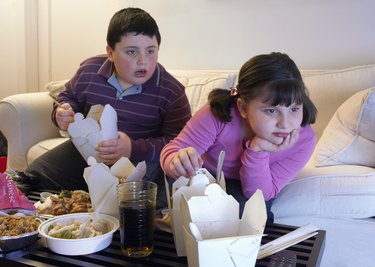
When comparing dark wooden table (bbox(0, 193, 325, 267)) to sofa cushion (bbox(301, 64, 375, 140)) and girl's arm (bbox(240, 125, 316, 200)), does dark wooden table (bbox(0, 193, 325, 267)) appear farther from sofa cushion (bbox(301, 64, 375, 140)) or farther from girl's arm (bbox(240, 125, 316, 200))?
sofa cushion (bbox(301, 64, 375, 140))

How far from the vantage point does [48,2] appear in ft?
9.56

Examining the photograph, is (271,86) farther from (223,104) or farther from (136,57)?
(136,57)

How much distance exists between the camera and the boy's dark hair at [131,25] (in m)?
1.42

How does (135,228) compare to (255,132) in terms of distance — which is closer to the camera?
(135,228)

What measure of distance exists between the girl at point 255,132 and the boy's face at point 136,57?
28 centimetres

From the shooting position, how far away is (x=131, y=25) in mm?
1415

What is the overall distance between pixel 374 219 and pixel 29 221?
→ 99cm

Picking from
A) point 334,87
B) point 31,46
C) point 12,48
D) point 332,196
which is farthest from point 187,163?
point 12,48

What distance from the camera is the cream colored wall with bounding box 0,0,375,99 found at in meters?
1.98

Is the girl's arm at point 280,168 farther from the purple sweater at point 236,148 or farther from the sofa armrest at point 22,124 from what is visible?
the sofa armrest at point 22,124

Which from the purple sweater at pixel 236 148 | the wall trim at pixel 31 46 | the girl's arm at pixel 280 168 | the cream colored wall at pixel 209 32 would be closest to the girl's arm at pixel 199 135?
the purple sweater at pixel 236 148

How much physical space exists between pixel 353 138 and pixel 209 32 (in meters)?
1.13

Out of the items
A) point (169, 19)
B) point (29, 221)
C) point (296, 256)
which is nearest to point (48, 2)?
point (169, 19)

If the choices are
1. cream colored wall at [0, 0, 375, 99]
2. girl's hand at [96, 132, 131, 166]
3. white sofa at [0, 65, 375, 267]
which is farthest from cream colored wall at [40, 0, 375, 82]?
girl's hand at [96, 132, 131, 166]
